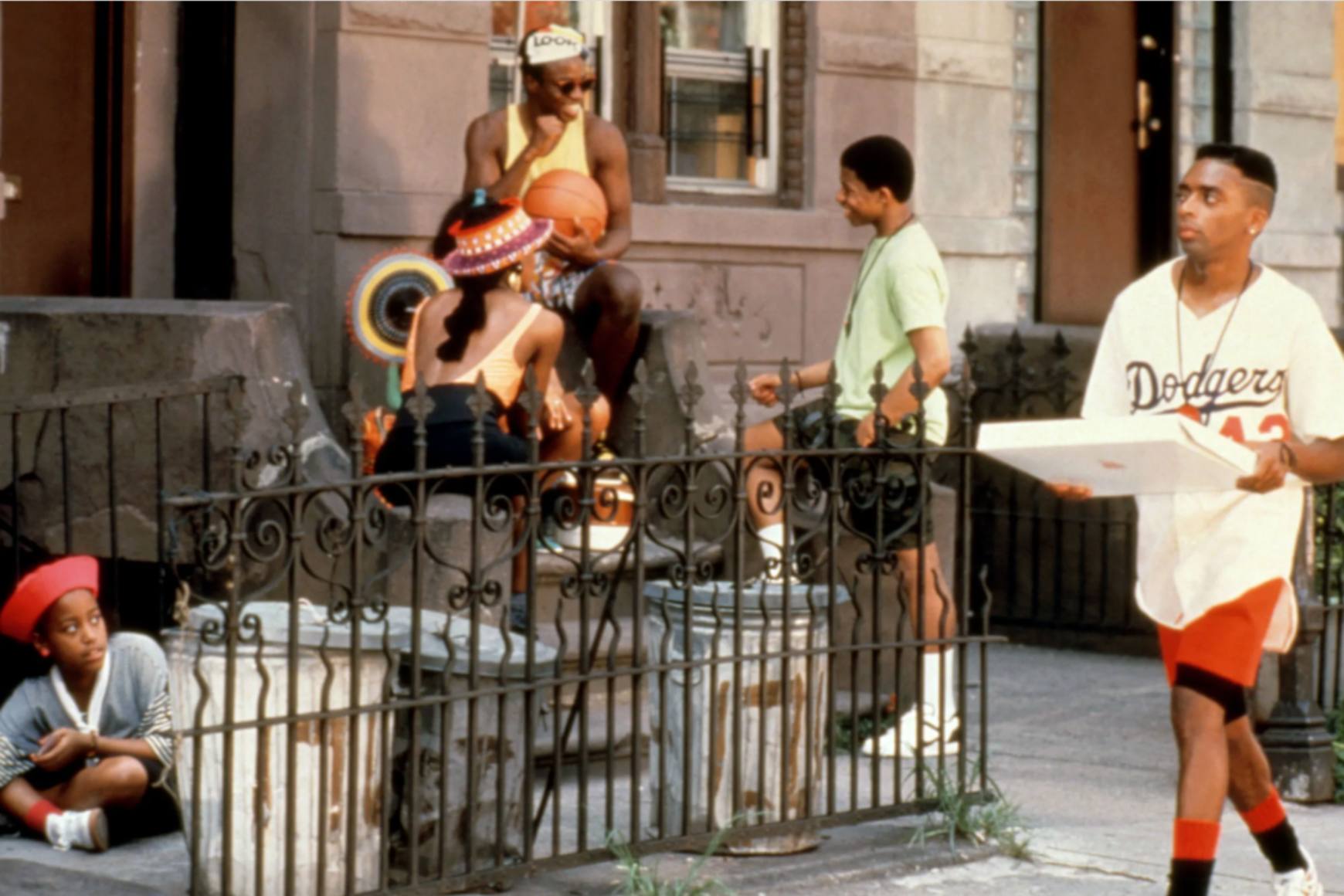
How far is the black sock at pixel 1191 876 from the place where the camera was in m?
5.93

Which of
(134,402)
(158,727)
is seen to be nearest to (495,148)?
(134,402)

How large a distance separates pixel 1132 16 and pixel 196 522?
10844 mm

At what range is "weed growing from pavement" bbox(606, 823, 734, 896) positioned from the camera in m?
6.43

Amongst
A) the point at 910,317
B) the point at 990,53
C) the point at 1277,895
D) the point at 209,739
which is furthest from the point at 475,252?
the point at 990,53

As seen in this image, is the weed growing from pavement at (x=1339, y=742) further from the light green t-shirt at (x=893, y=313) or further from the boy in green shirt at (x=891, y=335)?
the light green t-shirt at (x=893, y=313)

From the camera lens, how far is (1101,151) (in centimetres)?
1554

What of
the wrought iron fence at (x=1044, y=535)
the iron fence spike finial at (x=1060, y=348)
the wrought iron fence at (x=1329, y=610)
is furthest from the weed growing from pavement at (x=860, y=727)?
the iron fence spike finial at (x=1060, y=348)

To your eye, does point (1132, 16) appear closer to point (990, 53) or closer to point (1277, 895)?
point (990, 53)

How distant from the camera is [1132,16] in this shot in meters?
15.5

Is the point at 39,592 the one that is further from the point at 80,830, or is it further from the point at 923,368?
the point at 923,368

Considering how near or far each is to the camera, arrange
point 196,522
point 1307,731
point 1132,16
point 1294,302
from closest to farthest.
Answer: point 196,522, point 1294,302, point 1307,731, point 1132,16

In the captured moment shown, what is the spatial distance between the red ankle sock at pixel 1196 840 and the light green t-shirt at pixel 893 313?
8.45 feet

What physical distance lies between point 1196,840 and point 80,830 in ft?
10.0

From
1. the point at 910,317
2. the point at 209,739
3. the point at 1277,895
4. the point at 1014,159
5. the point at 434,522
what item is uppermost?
the point at 1014,159
